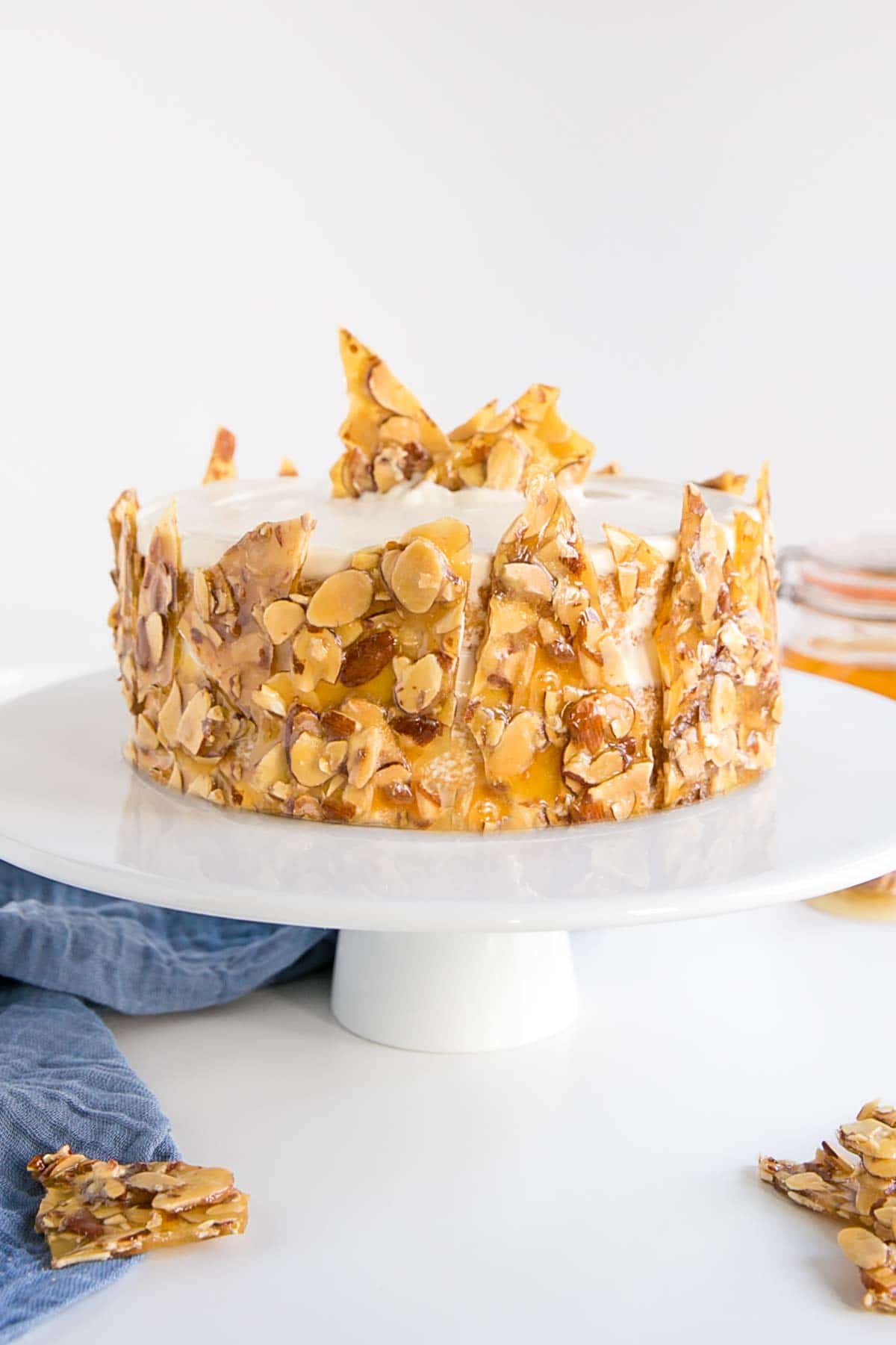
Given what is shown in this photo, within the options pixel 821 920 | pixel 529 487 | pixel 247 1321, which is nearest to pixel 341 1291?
pixel 247 1321

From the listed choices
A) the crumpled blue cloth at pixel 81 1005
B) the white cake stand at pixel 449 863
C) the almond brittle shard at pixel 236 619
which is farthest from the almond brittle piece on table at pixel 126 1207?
the almond brittle shard at pixel 236 619

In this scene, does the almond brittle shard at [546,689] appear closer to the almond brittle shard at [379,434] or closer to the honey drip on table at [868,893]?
the almond brittle shard at [379,434]

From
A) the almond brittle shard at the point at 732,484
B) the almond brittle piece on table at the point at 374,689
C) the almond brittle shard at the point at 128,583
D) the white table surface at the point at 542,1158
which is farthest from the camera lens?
the almond brittle shard at the point at 732,484

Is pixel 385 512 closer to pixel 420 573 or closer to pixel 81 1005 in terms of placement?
pixel 420 573

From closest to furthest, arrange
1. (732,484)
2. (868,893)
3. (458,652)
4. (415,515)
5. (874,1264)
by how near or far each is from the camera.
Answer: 1. (874,1264)
2. (458,652)
3. (415,515)
4. (732,484)
5. (868,893)

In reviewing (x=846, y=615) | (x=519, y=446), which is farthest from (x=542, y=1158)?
(x=846, y=615)

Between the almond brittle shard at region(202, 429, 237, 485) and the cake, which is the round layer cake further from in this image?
the almond brittle shard at region(202, 429, 237, 485)
